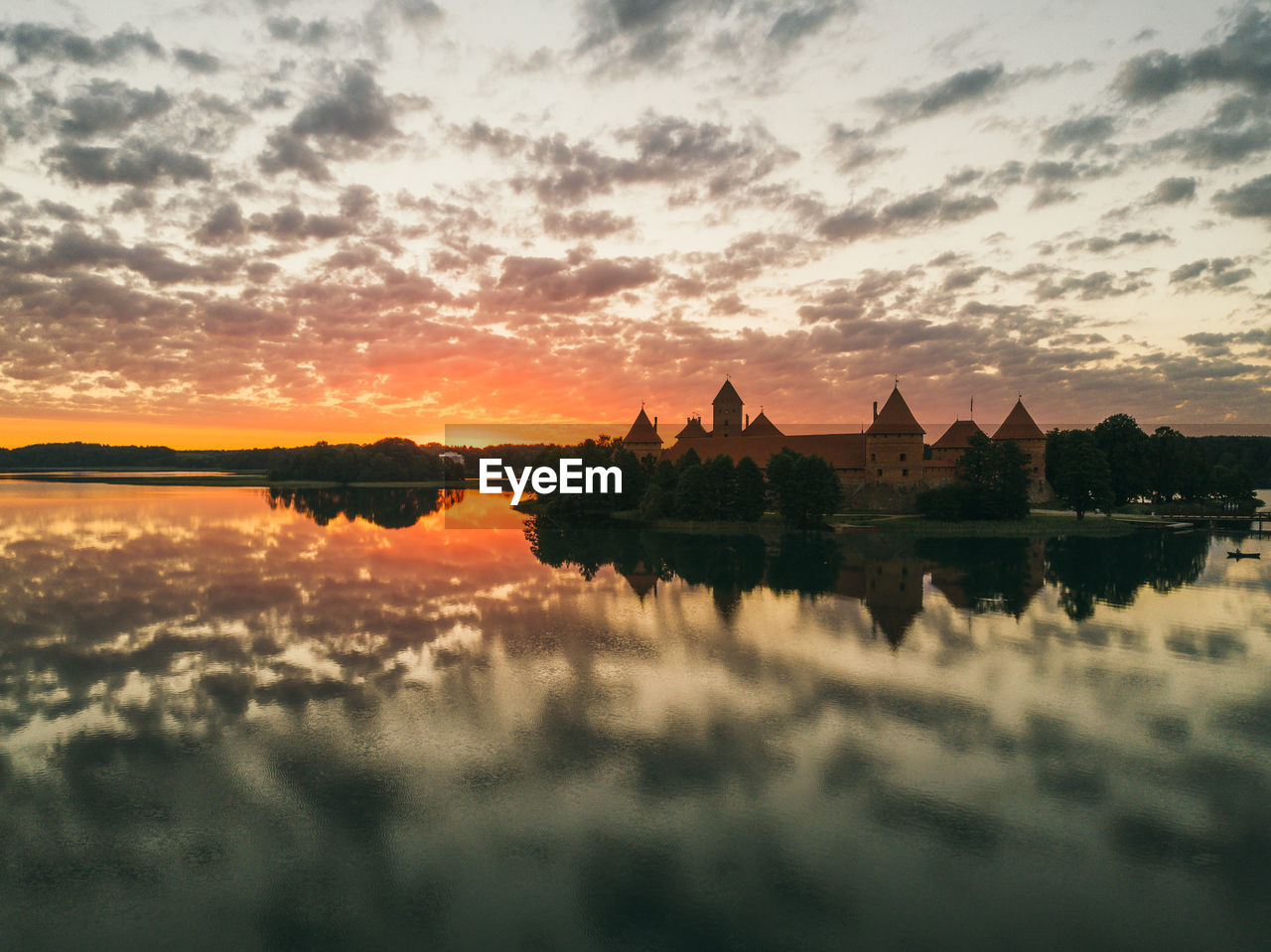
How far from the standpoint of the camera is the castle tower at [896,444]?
8362cm

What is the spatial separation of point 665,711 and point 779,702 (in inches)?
133

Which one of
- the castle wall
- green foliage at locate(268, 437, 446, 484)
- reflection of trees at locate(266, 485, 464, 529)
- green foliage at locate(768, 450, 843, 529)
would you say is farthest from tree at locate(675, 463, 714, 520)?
green foliage at locate(268, 437, 446, 484)

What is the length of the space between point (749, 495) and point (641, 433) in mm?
44166

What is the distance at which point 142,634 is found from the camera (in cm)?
2634

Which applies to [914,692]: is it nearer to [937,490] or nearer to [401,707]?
[401,707]

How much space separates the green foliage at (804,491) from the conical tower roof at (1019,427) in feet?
99.7

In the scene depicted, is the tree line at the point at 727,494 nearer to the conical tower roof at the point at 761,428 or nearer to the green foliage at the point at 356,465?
the conical tower roof at the point at 761,428

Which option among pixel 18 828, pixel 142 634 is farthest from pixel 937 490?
pixel 18 828

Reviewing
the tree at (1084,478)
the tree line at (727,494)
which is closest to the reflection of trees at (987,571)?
the tree line at (727,494)

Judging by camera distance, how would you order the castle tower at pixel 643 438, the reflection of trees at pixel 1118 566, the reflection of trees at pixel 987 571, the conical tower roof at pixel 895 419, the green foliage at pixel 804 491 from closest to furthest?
the reflection of trees at pixel 987 571, the reflection of trees at pixel 1118 566, the green foliage at pixel 804 491, the conical tower roof at pixel 895 419, the castle tower at pixel 643 438

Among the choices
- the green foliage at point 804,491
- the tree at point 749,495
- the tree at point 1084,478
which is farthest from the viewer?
the tree at point 749,495

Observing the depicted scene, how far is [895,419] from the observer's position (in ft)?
277

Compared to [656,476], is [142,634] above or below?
below

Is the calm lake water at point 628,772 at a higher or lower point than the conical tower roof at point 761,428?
lower
